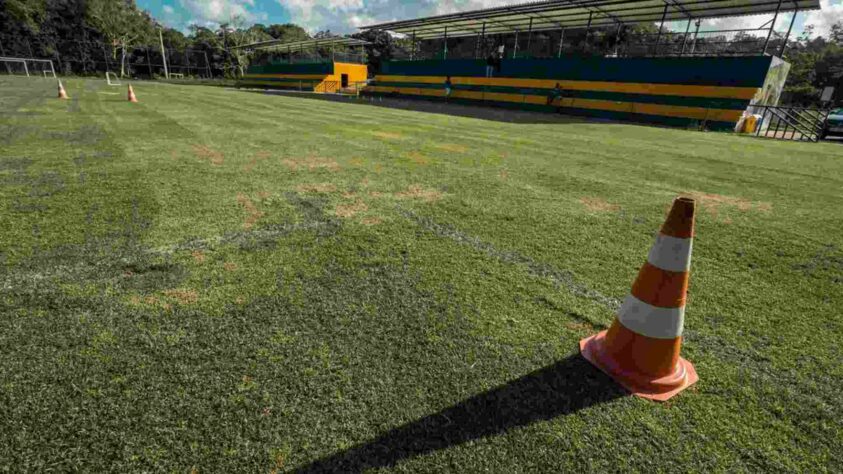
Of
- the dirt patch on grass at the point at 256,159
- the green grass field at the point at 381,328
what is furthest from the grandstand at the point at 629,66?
the dirt patch on grass at the point at 256,159

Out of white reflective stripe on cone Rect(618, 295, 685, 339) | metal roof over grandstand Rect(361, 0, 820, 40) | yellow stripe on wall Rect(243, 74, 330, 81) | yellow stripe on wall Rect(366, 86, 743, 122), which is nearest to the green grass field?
white reflective stripe on cone Rect(618, 295, 685, 339)

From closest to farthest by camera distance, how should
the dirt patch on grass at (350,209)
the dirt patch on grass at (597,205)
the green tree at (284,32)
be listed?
the dirt patch on grass at (350,209) < the dirt patch on grass at (597,205) < the green tree at (284,32)

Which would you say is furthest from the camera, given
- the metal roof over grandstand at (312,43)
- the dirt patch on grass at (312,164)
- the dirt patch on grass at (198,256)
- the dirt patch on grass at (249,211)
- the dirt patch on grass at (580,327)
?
the metal roof over grandstand at (312,43)

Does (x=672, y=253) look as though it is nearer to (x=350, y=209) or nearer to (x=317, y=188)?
(x=350, y=209)

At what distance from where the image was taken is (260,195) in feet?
13.5

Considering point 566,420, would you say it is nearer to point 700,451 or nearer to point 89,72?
point 700,451

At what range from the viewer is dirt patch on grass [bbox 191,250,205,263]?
2.65 m

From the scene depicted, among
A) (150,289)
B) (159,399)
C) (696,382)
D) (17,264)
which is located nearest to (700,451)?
(696,382)

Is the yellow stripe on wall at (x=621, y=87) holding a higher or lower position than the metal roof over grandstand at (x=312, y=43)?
lower

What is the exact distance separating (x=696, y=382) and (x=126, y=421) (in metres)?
2.40

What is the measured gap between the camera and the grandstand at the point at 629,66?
16703 millimetres

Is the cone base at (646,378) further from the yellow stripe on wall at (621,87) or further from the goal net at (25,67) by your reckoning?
the goal net at (25,67)

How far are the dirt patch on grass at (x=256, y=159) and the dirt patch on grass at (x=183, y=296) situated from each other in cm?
319

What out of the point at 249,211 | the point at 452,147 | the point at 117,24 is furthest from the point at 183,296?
the point at 117,24
